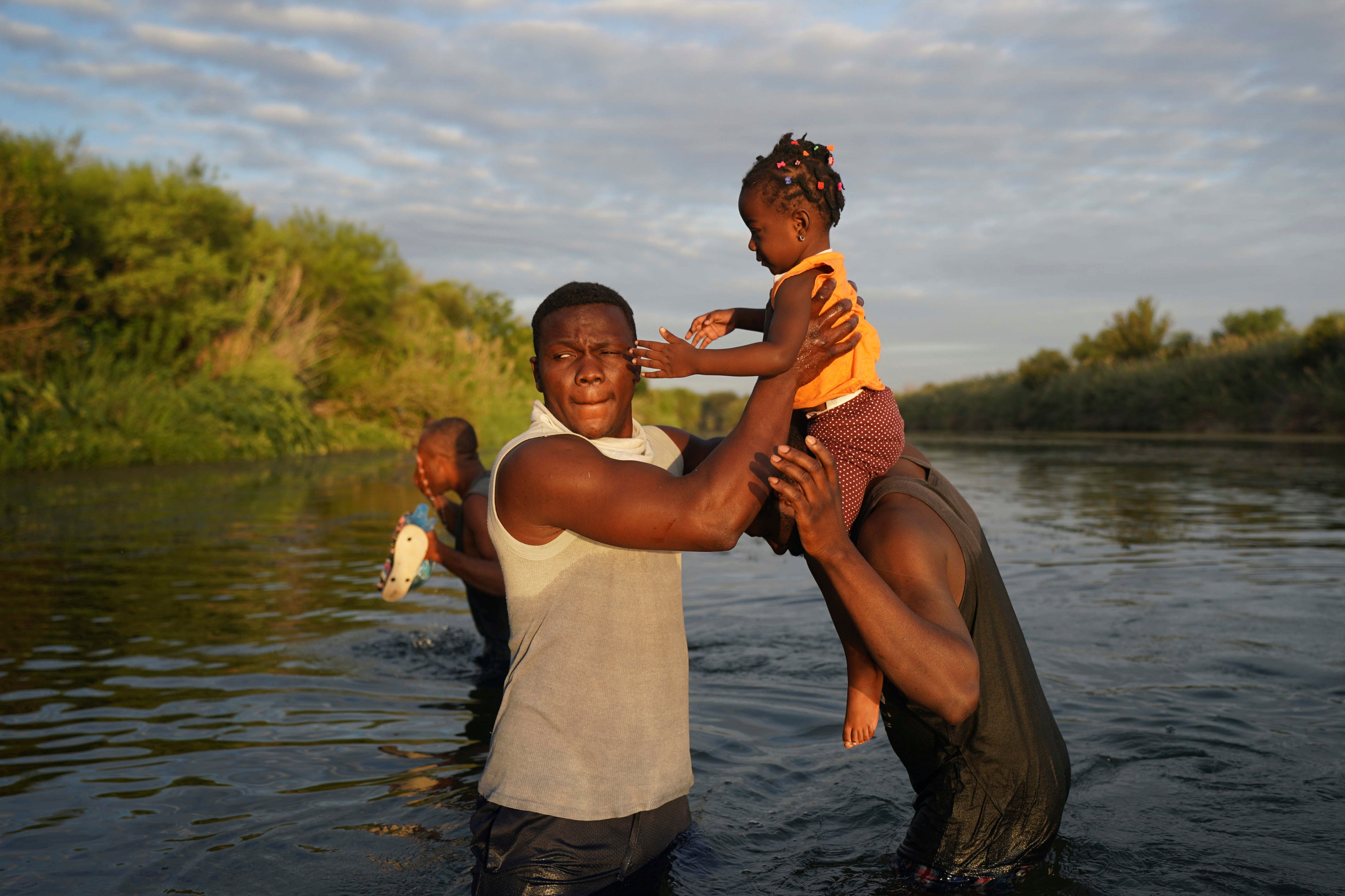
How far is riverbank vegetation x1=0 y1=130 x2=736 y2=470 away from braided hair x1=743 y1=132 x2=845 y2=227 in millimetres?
19778

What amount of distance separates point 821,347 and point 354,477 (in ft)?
61.3

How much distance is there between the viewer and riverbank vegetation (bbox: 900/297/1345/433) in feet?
101

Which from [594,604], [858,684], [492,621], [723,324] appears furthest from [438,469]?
[858,684]

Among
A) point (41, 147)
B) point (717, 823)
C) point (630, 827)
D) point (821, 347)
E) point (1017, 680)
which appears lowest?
point (717, 823)

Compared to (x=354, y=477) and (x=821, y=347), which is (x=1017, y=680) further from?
(x=354, y=477)

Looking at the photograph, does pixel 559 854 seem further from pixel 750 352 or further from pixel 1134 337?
pixel 1134 337

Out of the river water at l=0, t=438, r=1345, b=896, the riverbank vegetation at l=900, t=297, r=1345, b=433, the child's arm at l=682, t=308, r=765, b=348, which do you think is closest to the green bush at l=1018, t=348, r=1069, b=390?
the riverbank vegetation at l=900, t=297, r=1345, b=433

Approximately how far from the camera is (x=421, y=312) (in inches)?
1460

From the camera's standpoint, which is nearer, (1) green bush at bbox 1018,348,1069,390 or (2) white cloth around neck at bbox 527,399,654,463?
(2) white cloth around neck at bbox 527,399,654,463

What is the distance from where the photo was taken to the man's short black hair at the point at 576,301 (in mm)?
2641

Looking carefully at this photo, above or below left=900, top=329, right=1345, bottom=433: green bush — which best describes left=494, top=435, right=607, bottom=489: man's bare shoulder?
below

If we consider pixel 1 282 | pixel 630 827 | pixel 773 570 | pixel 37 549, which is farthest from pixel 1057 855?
pixel 1 282

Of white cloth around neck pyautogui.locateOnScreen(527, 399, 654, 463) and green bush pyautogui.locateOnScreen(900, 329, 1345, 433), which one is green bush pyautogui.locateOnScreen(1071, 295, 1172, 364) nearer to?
green bush pyautogui.locateOnScreen(900, 329, 1345, 433)

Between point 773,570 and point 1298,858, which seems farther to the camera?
point 773,570
